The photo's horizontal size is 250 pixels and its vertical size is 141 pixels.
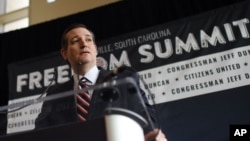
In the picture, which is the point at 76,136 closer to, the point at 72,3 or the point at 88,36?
the point at 88,36

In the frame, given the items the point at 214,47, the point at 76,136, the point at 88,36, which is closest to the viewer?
the point at 76,136

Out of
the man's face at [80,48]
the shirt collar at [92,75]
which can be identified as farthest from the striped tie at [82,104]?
the man's face at [80,48]

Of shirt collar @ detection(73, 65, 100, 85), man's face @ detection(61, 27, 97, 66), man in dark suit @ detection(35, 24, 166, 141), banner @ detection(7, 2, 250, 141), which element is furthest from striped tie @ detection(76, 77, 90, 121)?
banner @ detection(7, 2, 250, 141)

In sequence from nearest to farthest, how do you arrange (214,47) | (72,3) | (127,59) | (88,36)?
(88,36)
(214,47)
(127,59)
(72,3)

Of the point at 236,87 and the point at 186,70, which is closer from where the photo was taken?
the point at 236,87

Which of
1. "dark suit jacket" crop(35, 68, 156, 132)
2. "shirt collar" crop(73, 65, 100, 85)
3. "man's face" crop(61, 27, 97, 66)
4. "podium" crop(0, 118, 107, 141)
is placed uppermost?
"man's face" crop(61, 27, 97, 66)

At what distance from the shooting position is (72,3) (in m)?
3.47

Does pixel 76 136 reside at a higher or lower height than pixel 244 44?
lower

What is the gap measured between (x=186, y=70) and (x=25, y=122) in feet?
3.72

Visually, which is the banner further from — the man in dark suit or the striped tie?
the striped tie

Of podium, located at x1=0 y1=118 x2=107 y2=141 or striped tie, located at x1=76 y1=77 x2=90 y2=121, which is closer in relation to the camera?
podium, located at x1=0 y1=118 x2=107 y2=141

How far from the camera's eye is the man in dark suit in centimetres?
79

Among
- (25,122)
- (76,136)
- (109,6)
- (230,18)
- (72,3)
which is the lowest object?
(76,136)

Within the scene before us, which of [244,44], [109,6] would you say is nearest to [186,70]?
[244,44]
